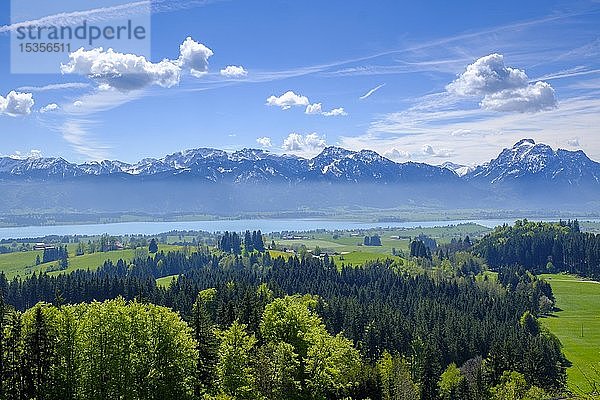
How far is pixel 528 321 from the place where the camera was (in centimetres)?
11494

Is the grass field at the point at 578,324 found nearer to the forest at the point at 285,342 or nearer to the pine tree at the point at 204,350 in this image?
the forest at the point at 285,342

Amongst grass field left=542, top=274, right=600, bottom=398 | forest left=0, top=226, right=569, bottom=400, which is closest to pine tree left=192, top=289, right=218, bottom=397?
forest left=0, top=226, right=569, bottom=400

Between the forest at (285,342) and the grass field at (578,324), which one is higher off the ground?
the forest at (285,342)

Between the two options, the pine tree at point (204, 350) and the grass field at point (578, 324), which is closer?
the pine tree at point (204, 350)

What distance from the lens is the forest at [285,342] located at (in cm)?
4466

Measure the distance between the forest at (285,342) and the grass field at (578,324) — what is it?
11.5ft

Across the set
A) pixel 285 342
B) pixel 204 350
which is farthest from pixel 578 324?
pixel 204 350

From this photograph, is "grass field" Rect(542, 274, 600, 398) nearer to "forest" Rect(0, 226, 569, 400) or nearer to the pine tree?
"forest" Rect(0, 226, 569, 400)

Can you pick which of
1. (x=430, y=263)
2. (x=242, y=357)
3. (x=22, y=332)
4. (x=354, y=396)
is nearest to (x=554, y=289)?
(x=430, y=263)

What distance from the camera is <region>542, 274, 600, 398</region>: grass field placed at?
95562 mm

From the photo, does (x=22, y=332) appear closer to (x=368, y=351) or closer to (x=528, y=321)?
(x=368, y=351)

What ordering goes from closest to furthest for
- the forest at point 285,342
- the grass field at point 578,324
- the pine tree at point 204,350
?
the forest at point 285,342 < the pine tree at point 204,350 < the grass field at point 578,324

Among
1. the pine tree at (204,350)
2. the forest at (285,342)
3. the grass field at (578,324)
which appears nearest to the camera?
the forest at (285,342)

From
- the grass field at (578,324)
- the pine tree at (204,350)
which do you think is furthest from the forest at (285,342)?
the grass field at (578,324)
